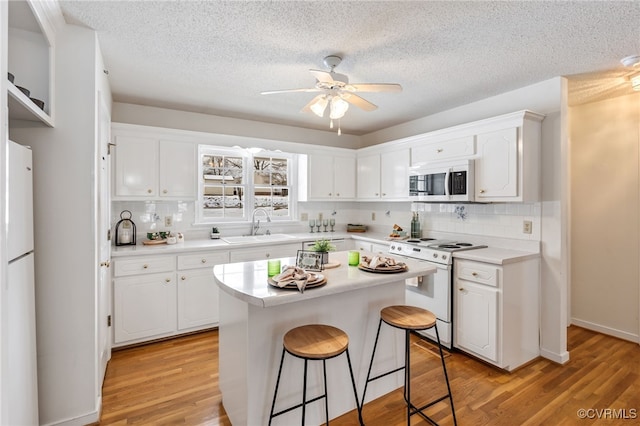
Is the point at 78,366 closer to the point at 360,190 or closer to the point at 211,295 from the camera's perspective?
the point at 211,295

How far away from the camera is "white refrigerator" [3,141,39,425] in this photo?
1.51 metres

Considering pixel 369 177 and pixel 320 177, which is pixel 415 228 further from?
pixel 320 177

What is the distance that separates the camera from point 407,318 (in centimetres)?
200

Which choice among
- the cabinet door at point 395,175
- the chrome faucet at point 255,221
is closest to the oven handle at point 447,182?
the cabinet door at point 395,175

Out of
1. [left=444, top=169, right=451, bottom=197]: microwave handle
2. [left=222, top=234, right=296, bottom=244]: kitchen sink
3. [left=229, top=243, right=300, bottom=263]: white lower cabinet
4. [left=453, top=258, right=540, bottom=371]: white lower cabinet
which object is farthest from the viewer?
[left=222, top=234, right=296, bottom=244]: kitchen sink

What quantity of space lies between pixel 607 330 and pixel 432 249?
6.98 ft

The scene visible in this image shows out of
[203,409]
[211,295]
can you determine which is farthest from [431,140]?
[203,409]

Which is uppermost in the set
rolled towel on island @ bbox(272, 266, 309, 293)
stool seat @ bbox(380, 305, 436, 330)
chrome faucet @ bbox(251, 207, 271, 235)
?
chrome faucet @ bbox(251, 207, 271, 235)

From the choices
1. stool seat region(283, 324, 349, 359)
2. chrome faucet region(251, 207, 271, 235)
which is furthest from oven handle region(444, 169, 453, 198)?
chrome faucet region(251, 207, 271, 235)

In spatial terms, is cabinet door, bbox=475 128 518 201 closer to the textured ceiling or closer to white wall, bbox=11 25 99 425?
the textured ceiling

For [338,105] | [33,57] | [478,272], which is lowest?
[478,272]

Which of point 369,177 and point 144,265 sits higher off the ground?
point 369,177

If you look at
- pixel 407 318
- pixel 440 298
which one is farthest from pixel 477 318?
pixel 407 318

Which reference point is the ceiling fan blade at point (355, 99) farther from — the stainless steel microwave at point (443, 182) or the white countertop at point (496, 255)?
the white countertop at point (496, 255)
